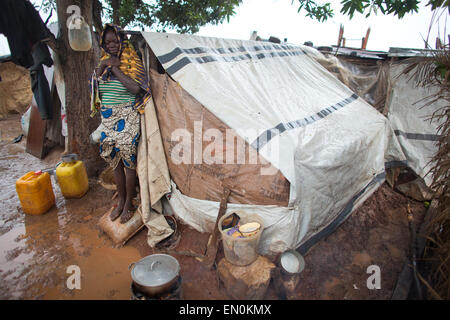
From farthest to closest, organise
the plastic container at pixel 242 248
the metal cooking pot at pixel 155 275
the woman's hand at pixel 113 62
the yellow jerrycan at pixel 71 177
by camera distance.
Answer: the yellow jerrycan at pixel 71 177 < the woman's hand at pixel 113 62 < the plastic container at pixel 242 248 < the metal cooking pot at pixel 155 275

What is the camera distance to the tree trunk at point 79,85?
3.58 m

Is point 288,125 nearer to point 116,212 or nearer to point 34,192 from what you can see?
point 116,212

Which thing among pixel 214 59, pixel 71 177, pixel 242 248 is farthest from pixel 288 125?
pixel 71 177

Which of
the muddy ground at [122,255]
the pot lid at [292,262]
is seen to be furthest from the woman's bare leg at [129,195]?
the pot lid at [292,262]

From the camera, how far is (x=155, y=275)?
1936 mm

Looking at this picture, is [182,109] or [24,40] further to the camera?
[24,40]

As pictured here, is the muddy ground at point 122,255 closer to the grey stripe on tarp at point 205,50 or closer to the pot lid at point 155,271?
the pot lid at point 155,271

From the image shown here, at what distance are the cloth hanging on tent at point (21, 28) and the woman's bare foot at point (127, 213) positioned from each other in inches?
91.3

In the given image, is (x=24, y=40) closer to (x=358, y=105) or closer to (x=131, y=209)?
(x=131, y=209)

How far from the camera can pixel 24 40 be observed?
9.88ft

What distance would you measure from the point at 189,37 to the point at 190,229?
8.06 ft

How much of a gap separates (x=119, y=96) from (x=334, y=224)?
3.06m

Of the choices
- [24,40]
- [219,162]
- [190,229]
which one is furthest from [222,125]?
[24,40]

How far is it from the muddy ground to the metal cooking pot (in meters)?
0.48
